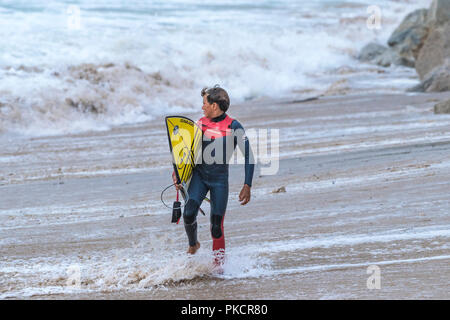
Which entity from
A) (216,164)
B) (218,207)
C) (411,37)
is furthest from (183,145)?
(411,37)

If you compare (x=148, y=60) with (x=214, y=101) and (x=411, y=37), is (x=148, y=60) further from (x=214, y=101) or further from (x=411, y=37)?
(x=214, y=101)

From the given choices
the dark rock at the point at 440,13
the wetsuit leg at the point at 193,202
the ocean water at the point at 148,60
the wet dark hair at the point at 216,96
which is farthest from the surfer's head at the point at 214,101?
the dark rock at the point at 440,13

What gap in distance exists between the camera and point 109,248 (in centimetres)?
597

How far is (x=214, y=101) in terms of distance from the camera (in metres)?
5.17

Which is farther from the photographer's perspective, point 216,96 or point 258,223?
point 258,223

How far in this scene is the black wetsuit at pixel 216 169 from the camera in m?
5.18

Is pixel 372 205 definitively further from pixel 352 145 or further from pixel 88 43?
pixel 88 43

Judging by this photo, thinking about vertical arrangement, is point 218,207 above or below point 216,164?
below

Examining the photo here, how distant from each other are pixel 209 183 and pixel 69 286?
4.04ft

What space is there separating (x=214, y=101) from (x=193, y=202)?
29.6 inches

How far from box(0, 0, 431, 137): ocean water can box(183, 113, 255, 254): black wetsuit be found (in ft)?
32.7

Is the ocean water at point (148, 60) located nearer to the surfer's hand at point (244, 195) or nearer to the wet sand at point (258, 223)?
the wet sand at point (258, 223)

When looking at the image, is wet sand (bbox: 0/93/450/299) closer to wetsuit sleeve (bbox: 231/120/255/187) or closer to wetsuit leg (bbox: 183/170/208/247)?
wetsuit leg (bbox: 183/170/208/247)
